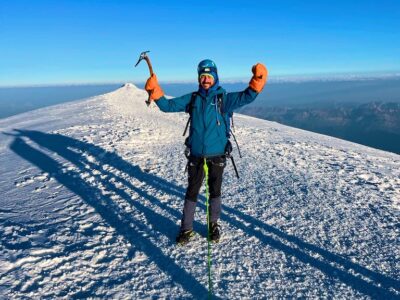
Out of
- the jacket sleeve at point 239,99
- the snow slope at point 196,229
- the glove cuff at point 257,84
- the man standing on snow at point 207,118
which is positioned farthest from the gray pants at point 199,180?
the glove cuff at point 257,84

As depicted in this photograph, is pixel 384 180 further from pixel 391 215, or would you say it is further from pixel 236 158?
pixel 236 158

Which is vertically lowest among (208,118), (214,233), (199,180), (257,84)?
(214,233)

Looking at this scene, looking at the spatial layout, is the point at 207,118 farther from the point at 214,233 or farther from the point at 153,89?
the point at 214,233

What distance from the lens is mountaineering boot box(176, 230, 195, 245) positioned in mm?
A: 5719

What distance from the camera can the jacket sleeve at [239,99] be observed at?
516 centimetres

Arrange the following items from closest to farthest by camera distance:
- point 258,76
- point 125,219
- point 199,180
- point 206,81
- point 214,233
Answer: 1. point 258,76
2. point 206,81
3. point 199,180
4. point 214,233
5. point 125,219

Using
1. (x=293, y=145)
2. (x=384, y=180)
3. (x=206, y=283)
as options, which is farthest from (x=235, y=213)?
(x=293, y=145)

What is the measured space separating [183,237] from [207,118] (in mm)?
2240

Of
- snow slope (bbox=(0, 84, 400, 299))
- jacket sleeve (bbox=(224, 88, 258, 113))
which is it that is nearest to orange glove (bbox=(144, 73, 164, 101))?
jacket sleeve (bbox=(224, 88, 258, 113))

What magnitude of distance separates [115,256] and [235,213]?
2.97m

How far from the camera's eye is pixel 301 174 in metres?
10.2

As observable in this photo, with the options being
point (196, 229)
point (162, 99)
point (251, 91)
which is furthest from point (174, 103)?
point (196, 229)

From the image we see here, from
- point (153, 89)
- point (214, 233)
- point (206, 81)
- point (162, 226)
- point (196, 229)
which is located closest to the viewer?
point (206, 81)

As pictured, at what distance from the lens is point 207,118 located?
5410 mm
